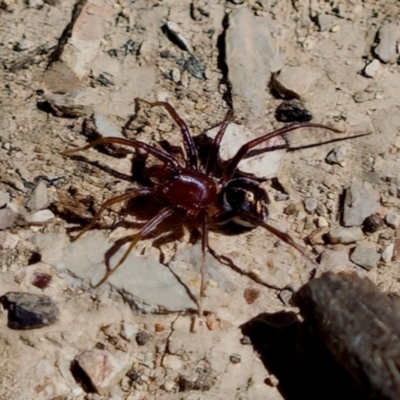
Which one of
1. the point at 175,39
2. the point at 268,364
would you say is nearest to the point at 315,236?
the point at 268,364

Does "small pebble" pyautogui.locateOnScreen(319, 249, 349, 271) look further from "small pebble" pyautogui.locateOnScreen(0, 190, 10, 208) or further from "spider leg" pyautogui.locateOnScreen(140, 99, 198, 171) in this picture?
"small pebble" pyautogui.locateOnScreen(0, 190, 10, 208)

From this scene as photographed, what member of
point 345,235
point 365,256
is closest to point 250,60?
point 345,235

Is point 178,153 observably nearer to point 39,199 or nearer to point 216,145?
point 216,145

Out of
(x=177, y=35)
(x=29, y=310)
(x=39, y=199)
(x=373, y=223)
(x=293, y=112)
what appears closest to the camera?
(x=29, y=310)

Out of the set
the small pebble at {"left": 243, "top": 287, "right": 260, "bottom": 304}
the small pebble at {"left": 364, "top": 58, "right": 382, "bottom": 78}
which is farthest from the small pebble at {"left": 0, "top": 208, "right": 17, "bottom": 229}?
the small pebble at {"left": 364, "top": 58, "right": 382, "bottom": 78}

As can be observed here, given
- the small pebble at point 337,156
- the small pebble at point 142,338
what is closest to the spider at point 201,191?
the small pebble at point 337,156

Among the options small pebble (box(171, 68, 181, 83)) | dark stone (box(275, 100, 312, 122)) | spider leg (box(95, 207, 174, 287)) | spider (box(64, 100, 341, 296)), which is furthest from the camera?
small pebble (box(171, 68, 181, 83))

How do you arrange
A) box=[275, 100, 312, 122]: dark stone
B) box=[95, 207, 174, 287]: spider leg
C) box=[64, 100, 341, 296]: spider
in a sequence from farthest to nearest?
box=[275, 100, 312, 122]: dark stone, box=[64, 100, 341, 296]: spider, box=[95, 207, 174, 287]: spider leg

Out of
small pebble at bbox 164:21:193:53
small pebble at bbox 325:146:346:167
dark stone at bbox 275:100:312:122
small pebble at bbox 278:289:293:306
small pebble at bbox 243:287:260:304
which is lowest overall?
small pebble at bbox 243:287:260:304
